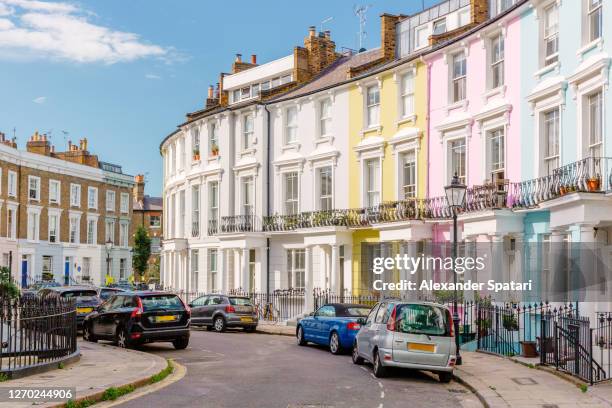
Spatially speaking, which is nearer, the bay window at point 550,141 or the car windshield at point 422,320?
the car windshield at point 422,320

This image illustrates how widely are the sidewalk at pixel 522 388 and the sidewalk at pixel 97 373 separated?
20.6 ft

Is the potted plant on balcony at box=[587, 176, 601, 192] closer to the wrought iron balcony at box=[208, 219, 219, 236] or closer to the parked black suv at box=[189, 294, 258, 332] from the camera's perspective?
the parked black suv at box=[189, 294, 258, 332]

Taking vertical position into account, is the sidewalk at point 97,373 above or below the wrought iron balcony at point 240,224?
below

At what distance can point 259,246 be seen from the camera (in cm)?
3766

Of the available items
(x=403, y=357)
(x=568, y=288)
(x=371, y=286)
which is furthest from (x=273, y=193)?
(x=403, y=357)

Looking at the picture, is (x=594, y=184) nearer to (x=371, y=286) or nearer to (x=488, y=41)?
(x=488, y=41)

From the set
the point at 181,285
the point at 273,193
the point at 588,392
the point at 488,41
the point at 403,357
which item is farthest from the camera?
the point at 181,285

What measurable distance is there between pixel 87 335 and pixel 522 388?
14.4m

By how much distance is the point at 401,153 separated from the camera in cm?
3131

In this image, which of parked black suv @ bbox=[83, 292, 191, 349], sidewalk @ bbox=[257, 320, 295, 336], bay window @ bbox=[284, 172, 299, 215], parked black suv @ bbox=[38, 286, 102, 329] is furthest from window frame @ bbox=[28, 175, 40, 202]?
parked black suv @ bbox=[83, 292, 191, 349]

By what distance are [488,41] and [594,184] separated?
9004 millimetres

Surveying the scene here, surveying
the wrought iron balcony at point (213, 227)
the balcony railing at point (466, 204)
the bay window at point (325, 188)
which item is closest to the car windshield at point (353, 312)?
the balcony railing at point (466, 204)

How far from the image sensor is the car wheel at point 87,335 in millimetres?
24297

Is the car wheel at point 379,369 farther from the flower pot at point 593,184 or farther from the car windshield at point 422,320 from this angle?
the flower pot at point 593,184
